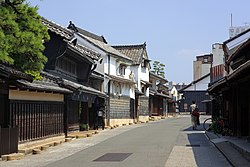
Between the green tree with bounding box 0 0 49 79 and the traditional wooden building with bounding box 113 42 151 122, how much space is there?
113ft

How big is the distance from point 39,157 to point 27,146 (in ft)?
6.81

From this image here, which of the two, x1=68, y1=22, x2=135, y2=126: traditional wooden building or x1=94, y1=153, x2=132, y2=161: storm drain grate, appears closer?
x1=94, y1=153, x2=132, y2=161: storm drain grate

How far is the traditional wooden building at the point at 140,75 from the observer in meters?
51.2

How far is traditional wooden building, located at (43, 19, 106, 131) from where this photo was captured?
23984 mm

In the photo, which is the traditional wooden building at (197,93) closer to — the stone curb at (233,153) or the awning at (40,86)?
the awning at (40,86)

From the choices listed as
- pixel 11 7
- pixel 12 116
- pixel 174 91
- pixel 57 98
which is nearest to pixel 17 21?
pixel 11 7

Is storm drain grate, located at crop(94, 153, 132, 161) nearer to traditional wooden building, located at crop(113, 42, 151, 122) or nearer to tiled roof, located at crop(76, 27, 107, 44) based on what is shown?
tiled roof, located at crop(76, 27, 107, 44)

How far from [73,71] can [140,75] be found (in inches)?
903

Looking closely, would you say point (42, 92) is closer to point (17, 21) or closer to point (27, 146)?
point (27, 146)

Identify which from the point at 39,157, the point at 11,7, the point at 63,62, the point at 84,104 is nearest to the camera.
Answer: the point at 11,7

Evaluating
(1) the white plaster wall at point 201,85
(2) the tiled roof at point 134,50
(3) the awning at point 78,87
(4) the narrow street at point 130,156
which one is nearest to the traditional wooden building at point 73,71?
(3) the awning at point 78,87

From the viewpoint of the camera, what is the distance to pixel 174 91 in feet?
366

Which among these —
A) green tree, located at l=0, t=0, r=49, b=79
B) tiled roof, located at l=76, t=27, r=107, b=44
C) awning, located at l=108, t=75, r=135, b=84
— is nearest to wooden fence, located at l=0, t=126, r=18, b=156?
green tree, located at l=0, t=0, r=49, b=79

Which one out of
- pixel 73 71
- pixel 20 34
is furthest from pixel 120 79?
pixel 20 34
